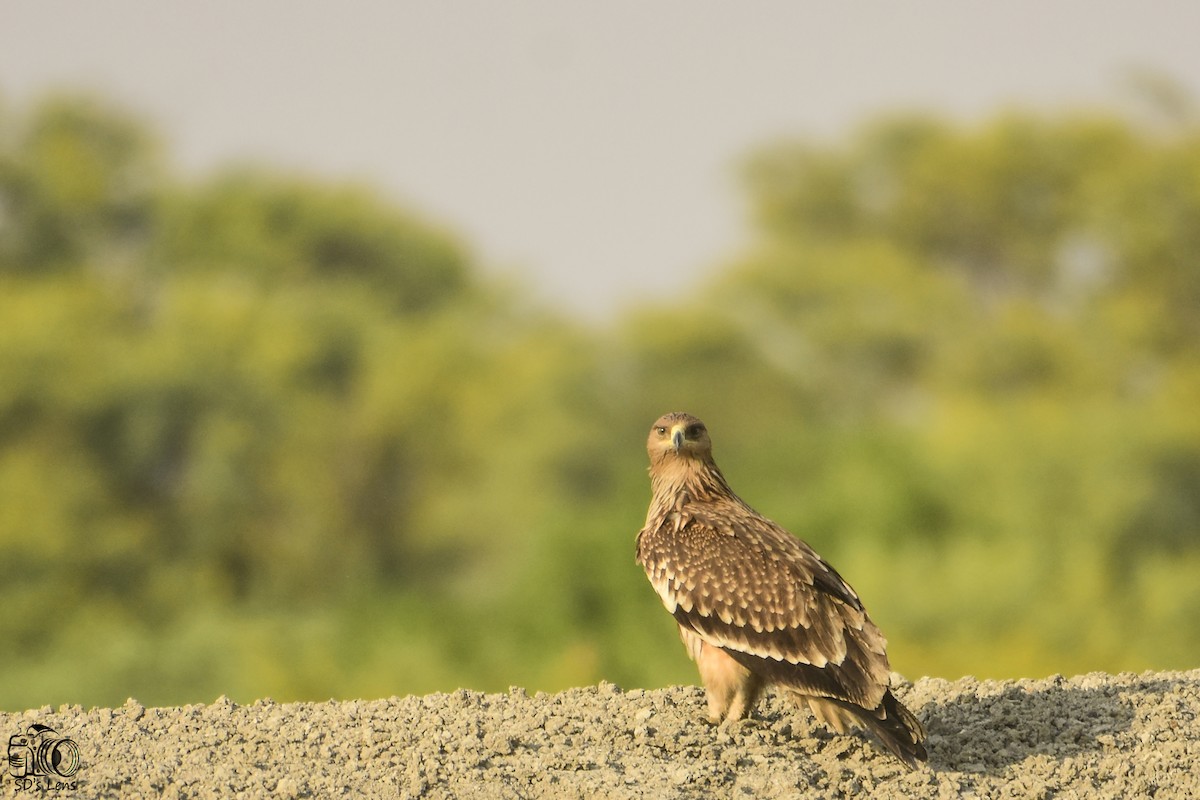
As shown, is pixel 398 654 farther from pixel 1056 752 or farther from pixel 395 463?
pixel 395 463

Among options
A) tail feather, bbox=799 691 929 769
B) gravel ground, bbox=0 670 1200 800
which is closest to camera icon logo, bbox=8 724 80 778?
gravel ground, bbox=0 670 1200 800

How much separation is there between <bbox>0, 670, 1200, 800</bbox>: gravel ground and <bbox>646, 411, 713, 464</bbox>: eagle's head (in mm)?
1423

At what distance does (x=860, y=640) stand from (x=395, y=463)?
176ft

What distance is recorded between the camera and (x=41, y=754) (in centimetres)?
780

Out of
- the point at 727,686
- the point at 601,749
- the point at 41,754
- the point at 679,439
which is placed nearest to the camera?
the point at 41,754

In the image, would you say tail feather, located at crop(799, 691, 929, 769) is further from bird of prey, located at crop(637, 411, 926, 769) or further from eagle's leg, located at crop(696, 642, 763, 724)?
eagle's leg, located at crop(696, 642, 763, 724)

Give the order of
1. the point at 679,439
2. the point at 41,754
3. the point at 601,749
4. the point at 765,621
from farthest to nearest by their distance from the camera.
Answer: the point at 679,439 → the point at 765,621 → the point at 601,749 → the point at 41,754

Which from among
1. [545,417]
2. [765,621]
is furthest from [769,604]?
[545,417]

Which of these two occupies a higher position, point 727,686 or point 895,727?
point 727,686

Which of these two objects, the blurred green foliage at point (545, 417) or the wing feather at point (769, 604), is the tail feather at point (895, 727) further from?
the blurred green foliage at point (545, 417)

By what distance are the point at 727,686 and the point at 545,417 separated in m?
49.2

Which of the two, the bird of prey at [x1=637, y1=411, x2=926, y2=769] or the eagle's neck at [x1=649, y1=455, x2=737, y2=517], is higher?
the eagle's neck at [x1=649, y1=455, x2=737, y2=517]

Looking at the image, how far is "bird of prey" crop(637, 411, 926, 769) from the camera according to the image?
8.20 metres

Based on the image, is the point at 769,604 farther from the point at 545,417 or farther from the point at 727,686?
the point at 545,417
